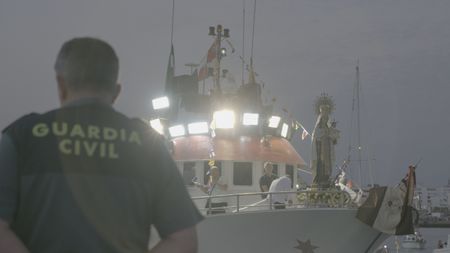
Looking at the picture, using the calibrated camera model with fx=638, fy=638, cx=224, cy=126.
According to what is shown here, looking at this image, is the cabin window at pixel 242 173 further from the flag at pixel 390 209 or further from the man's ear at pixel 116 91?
the man's ear at pixel 116 91

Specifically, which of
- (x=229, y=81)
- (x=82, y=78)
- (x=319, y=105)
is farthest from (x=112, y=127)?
(x=229, y=81)

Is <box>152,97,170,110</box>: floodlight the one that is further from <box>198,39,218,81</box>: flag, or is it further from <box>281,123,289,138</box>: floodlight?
<box>281,123,289,138</box>: floodlight

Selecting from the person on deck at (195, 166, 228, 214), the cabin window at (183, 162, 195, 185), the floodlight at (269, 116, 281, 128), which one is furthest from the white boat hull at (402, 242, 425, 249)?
the person on deck at (195, 166, 228, 214)

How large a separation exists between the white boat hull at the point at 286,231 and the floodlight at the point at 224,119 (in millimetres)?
4470

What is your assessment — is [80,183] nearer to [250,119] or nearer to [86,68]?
[86,68]

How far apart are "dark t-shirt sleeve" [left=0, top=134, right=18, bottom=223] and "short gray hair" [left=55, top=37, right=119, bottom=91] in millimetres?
333

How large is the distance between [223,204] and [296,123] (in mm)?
6271

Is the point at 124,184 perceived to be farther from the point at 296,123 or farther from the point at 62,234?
the point at 296,123

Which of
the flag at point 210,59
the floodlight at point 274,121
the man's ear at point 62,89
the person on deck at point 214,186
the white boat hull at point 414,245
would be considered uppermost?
the flag at point 210,59

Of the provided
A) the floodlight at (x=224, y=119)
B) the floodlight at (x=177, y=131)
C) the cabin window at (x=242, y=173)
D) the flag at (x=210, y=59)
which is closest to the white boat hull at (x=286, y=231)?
the cabin window at (x=242, y=173)

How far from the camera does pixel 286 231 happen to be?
1398 centimetres

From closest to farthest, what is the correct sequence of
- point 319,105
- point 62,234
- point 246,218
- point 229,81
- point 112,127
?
point 62,234, point 112,127, point 246,218, point 319,105, point 229,81

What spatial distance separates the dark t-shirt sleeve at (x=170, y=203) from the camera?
2.37 m

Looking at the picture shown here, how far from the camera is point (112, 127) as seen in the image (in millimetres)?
2361
